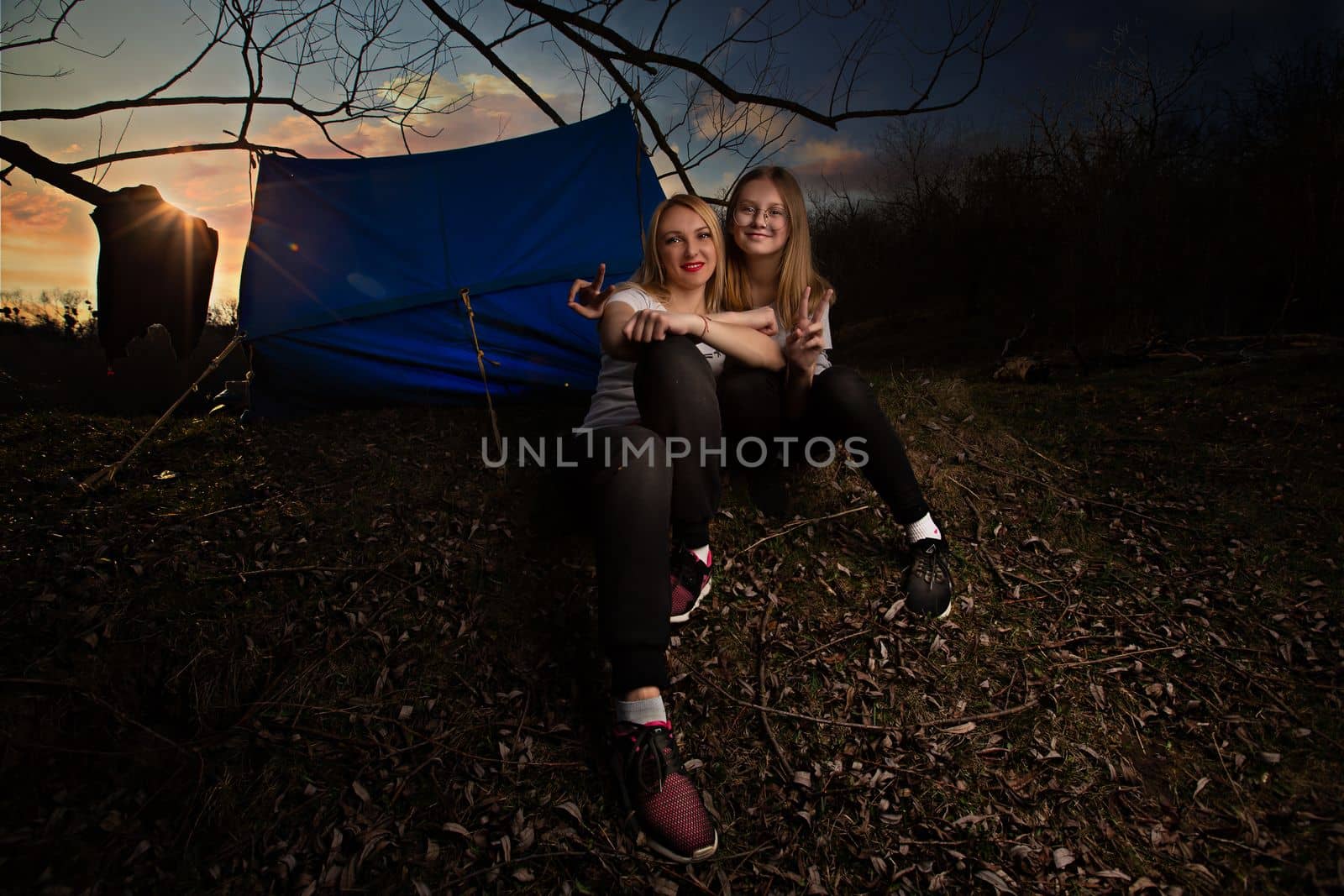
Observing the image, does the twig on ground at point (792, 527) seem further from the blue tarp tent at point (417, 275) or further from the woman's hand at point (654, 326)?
the blue tarp tent at point (417, 275)

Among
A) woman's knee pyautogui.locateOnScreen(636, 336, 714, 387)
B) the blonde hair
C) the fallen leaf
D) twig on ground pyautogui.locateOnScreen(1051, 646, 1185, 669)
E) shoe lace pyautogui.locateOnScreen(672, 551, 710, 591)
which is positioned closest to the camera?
the fallen leaf

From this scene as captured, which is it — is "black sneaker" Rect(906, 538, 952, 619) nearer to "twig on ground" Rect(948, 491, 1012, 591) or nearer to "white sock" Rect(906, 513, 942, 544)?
"white sock" Rect(906, 513, 942, 544)

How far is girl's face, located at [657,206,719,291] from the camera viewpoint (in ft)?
6.36

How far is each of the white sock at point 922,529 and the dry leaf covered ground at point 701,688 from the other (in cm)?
17

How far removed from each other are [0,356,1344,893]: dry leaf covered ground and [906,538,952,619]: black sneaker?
2.1 inches

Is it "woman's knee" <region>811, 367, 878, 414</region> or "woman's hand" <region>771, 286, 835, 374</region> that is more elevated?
"woman's hand" <region>771, 286, 835, 374</region>

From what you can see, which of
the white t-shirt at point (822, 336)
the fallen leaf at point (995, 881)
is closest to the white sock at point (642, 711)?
the fallen leaf at point (995, 881)

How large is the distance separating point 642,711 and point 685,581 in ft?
1.68

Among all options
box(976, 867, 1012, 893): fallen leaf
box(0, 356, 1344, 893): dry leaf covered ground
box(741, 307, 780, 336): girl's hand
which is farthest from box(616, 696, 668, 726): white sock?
box(741, 307, 780, 336): girl's hand

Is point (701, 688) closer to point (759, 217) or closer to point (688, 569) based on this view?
point (688, 569)

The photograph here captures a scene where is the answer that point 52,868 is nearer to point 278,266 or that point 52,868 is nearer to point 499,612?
point 499,612

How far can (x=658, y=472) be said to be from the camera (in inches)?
59.0

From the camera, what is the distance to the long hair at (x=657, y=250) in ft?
6.40

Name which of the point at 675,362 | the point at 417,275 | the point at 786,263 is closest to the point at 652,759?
the point at 675,362
